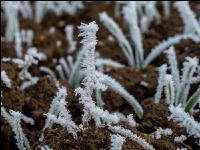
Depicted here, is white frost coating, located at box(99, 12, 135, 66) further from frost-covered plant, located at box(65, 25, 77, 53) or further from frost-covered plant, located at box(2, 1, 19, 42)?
frost-covered plant, located at box(2, 1, 19, 42)

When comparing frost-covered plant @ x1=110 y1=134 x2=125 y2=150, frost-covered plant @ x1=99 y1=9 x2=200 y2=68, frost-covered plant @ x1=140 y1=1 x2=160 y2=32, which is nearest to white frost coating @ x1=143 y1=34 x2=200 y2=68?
frost-covered plant @ x1=99 y1=9 x2=200 y2=68

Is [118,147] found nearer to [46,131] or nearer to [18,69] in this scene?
[46,131]

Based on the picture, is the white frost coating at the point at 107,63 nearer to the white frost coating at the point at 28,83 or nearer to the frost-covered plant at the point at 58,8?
the white frost coating at the point at 28,83

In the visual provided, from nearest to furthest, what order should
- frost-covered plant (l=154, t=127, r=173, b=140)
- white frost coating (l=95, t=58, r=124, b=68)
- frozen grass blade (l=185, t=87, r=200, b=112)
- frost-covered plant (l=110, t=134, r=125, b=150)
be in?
frost-covered plant (l=110, t=134, r=125, b=150) → frost-covered plant (l=154, t=127, r=173, b=140) → frozen grass blade (l=185, t=87, r=200, b=112) → white frost coating (l=95, t=58, r=124, b=68)

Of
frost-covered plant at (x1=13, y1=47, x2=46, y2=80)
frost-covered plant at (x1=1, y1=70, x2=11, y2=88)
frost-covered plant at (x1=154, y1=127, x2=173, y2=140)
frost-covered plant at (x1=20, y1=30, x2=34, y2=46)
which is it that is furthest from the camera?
frost-covered plant at (x1=20, y1=30, x2=34, y2=46)

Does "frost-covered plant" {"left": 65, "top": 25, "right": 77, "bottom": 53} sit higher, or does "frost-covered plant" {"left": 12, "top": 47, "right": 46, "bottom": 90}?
"frost-covered plant" {"left": 65, "top": 25, "right": 77, "bottom": 53}

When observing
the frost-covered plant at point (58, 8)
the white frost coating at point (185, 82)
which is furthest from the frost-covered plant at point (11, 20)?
the white frost coating at point (185, 82)
